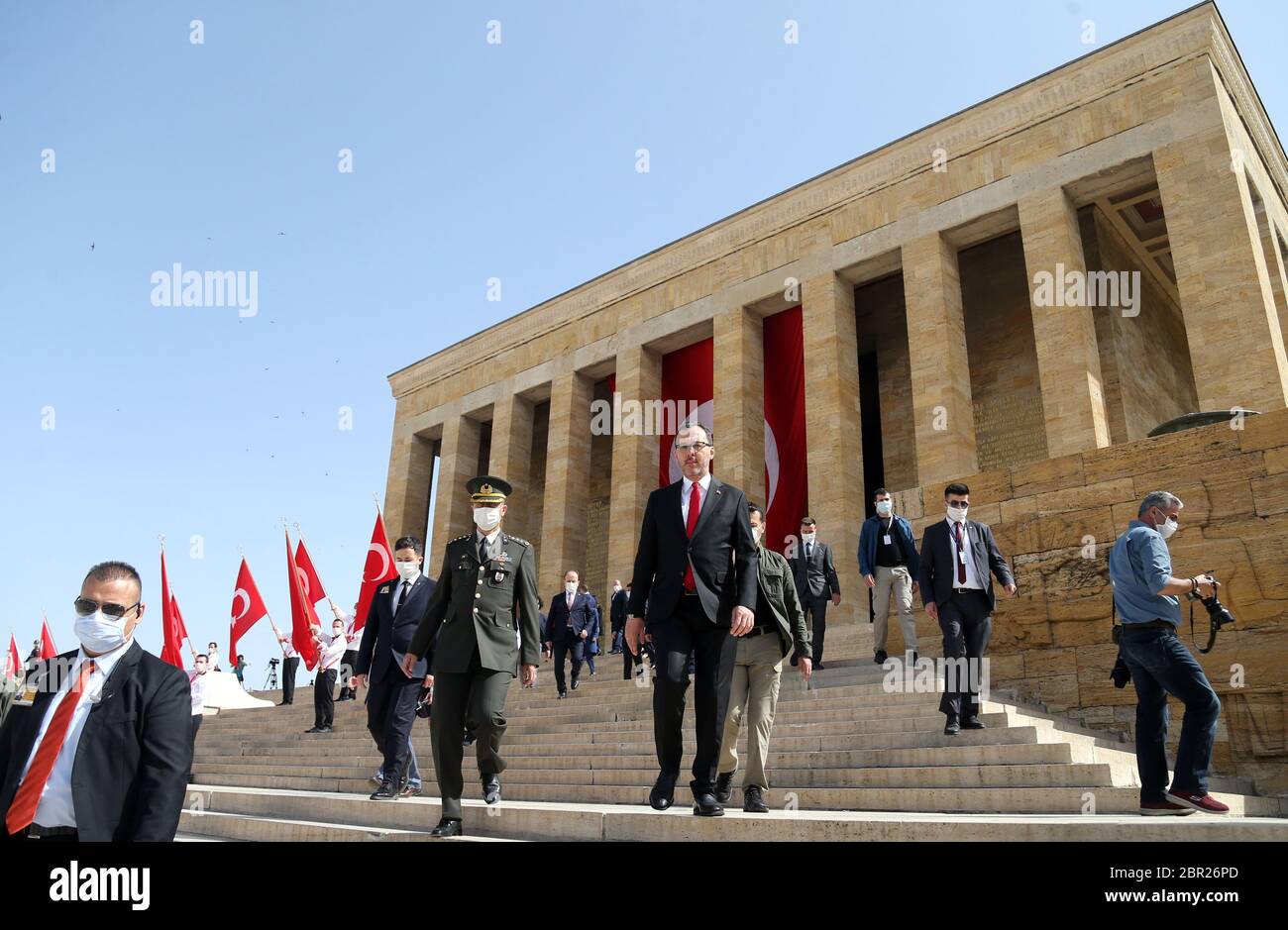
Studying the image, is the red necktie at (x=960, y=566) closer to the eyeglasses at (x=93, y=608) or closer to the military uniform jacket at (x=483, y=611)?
the military uniform jacket at (x=483, y=611)

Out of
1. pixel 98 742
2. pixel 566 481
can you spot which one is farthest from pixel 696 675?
pixel 566 481

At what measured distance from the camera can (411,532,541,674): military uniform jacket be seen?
Answer: 190 inches

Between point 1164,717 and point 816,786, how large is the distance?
2.20m

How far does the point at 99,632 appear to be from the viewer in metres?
2.83

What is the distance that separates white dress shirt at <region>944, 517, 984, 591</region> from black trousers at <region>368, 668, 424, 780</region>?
13.0 feet

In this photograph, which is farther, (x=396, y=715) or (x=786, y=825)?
(x=396, y=715)

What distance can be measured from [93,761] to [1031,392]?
18891 millimetres

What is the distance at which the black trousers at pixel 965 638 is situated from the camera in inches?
252

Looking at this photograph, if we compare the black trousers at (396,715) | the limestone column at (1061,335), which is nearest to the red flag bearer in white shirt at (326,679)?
the black trousers at (396,715)

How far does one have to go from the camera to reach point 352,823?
19.3ft

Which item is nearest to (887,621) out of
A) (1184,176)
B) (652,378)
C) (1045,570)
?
(1045,570)

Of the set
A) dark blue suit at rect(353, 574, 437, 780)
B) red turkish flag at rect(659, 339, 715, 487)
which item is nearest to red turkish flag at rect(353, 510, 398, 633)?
red turkish flag at rect(659, 339, 715, 487)

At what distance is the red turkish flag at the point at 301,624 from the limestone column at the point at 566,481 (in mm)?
Result: 6959

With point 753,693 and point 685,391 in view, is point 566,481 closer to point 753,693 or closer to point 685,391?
point 685,391
